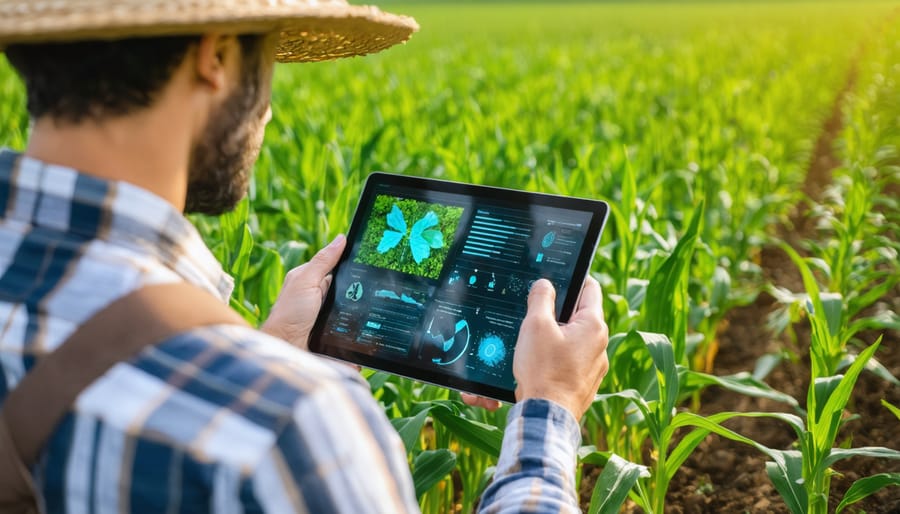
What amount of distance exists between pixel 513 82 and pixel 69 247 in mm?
9366

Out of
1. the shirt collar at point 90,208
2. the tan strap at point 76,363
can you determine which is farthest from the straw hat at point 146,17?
the tan strap at point 76,363

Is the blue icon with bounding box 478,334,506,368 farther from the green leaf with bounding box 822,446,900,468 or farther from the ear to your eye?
the green leaf with bounding box 822,446,900,468

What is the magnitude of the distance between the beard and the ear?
31 millimetres

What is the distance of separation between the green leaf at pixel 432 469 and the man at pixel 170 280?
0.80 m

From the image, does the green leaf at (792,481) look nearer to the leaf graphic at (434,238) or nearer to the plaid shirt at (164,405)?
the leaf graphic at (434,238)

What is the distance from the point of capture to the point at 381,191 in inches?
70.4

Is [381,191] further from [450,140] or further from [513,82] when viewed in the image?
[513,82]

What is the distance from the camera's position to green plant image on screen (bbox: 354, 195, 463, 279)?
66.5 inches

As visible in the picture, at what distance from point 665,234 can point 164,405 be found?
3.18m

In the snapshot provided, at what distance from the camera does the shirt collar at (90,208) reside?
3.36 ft

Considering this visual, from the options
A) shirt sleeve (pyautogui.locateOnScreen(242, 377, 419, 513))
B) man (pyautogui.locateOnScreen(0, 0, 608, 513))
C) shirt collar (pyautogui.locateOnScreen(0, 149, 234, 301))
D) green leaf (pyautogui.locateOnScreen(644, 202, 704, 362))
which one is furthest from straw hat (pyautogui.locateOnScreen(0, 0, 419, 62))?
green leaf (pyautogui.locateOnScreen(644, 202, 704, 362))

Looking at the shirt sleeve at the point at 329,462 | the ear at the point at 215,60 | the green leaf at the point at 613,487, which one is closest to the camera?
the shirt sleeve at the point at 329,462

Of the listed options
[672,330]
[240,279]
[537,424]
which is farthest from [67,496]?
[672,330]

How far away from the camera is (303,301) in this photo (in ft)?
5.65
